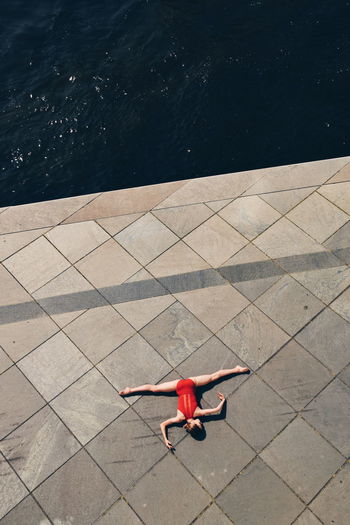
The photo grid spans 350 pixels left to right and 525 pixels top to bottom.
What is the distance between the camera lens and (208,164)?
1503 cm

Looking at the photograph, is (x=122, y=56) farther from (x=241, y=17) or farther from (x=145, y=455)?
(x=145, y=455)

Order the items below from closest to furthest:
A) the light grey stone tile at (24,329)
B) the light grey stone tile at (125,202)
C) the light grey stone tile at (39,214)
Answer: the light grey stone tile at (24,329)
the light grey stone tile at (39,214)
the light grey stone tile at (125,202)

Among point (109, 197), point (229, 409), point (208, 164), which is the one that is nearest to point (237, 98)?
point (208, 164)

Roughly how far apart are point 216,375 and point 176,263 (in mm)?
2815

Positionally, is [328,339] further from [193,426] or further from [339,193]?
[339,193]

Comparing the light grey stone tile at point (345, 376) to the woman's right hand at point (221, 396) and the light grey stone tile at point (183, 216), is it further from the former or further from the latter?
the light grey stone tile at point (183, 216)

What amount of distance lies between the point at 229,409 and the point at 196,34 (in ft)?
44.5

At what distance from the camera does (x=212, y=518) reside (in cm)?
886

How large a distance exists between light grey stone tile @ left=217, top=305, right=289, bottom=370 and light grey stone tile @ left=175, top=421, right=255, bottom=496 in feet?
4.76

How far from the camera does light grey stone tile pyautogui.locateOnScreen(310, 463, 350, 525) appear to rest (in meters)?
8.84

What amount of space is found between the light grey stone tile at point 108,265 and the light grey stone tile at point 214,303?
1319mm

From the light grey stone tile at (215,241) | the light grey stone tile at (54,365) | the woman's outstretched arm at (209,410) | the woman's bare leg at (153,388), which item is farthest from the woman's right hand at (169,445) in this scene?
the light grey stone tile at (215,241)

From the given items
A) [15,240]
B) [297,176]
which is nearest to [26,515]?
[15,240]

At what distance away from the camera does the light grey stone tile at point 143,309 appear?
36.1 ft
